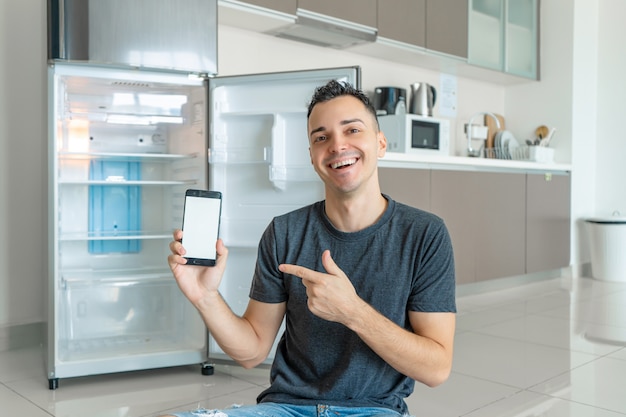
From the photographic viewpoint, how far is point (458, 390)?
2.33 meters

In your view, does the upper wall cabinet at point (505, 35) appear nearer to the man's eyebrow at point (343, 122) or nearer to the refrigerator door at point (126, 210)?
the refrigerator door at point (126, 210)

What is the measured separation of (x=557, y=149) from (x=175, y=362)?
149 inches

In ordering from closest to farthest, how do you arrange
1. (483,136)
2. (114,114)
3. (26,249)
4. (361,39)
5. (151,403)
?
(151,403) → (114,114) → (26,249) → (361,39) → (483,136)

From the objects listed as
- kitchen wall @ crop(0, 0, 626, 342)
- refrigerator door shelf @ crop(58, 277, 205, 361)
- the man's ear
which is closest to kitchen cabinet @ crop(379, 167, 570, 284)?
kitchen wall @ crop(0, 0, 626, 342)

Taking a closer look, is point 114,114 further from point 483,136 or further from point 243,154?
point 483,136

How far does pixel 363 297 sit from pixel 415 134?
9.27 ft

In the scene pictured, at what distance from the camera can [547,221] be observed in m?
4.80

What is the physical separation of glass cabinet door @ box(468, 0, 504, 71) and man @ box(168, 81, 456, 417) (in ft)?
11.4

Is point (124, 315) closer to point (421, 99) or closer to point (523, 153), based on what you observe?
point (421, 99)

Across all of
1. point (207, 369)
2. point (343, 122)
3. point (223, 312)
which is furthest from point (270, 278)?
point (207, 369)

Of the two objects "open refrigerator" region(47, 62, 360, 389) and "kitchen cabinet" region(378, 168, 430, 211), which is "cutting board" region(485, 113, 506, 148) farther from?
"open refrigerator" region(47, 62, 360, 389)

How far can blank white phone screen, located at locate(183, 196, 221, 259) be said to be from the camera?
118 cm

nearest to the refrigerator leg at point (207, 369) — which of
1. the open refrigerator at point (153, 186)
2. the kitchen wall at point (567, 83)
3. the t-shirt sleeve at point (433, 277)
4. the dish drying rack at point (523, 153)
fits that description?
the open refrigerator at point (153, 186)

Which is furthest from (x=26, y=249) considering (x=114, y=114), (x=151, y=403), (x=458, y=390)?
(x=458, y=390)
